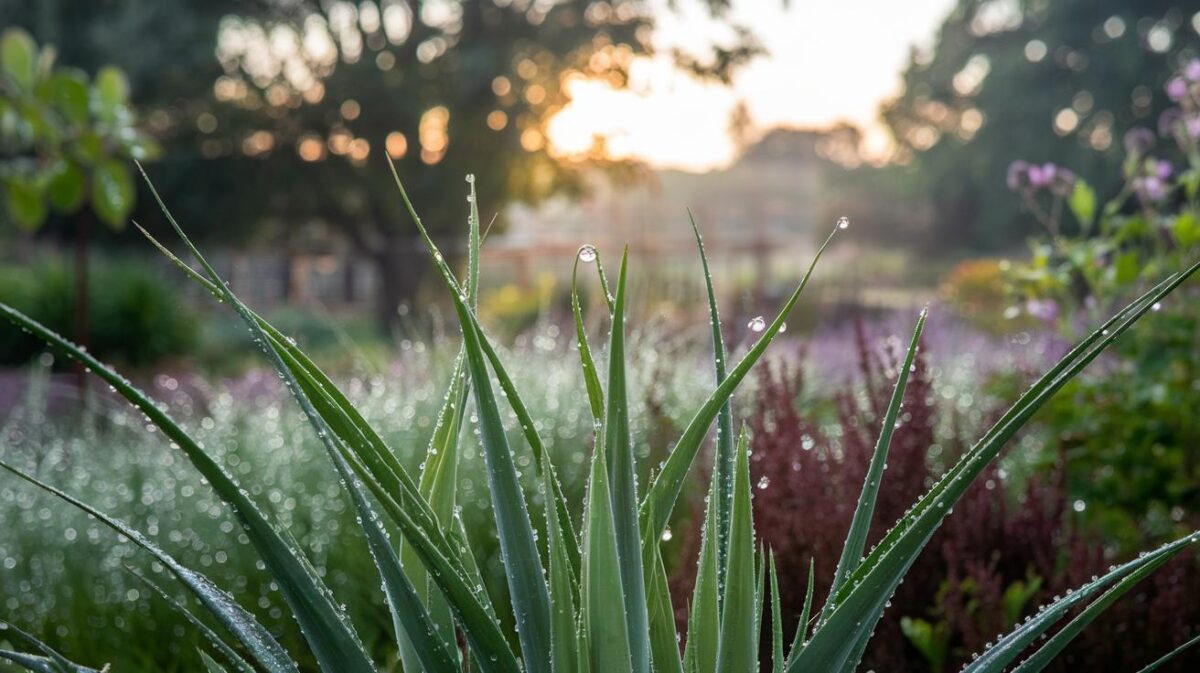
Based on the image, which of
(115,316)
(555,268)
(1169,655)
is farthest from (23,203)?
(555,268)

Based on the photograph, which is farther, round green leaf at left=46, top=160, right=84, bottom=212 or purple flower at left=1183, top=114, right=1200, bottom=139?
purple flower at left=1183, top=114, right=1200, bottom=139

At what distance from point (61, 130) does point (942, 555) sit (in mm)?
2022

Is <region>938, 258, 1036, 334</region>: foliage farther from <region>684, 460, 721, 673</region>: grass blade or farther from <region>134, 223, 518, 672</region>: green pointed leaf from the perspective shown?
<region>134, 223, 518, 672</region>: green pointed leaf

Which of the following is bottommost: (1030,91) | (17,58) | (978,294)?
(17,58)

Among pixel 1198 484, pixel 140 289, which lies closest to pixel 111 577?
pixel 1198 484

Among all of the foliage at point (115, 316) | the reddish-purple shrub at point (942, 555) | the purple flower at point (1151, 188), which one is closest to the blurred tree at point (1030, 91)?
the foliage at point (115, 316)

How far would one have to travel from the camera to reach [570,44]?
599 inches

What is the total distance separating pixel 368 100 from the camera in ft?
50.0

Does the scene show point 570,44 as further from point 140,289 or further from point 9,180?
point 9,180

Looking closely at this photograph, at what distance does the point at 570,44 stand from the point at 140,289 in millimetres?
7010

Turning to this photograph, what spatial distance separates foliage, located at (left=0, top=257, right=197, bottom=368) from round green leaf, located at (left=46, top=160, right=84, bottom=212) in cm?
847

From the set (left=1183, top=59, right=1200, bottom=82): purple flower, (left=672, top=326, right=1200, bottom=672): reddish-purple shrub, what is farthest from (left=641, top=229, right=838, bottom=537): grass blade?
(left=1183, top=59, right=1200, bottom=82): purple flower

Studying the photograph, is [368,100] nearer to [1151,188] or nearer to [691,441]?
[1151,188]

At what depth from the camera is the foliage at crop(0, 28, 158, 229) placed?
2064 millimetres
